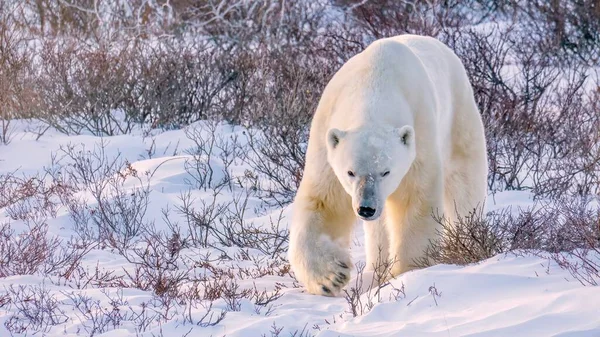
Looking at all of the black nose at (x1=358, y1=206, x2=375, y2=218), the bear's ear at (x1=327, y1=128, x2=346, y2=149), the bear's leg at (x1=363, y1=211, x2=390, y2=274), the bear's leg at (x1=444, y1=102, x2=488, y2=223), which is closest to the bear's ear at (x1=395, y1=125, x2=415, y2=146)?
the bear's ear at (x1=327, y1=128, x2=346, y2=149)

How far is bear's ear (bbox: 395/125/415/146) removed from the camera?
3.46m

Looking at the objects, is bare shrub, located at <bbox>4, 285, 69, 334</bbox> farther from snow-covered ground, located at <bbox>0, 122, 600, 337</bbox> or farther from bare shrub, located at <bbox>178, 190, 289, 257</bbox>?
bare shrub, located at <bbox>178, 190, 289, 257</bbox>

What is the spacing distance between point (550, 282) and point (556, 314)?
384 millimetres

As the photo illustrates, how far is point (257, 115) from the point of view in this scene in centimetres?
763

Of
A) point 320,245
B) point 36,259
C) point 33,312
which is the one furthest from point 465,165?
point 33,312

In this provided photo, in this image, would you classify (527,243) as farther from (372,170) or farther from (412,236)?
(372,170)

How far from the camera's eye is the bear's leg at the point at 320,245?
3.57 m

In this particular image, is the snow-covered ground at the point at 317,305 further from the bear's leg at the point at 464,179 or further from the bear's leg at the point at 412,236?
the bear's leg at the point at 464,179

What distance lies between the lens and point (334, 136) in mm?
3461

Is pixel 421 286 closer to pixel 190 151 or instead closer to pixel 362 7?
pixel 190 151

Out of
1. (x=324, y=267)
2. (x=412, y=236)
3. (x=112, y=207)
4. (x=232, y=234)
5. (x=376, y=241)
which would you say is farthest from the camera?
(x=112, y=207)

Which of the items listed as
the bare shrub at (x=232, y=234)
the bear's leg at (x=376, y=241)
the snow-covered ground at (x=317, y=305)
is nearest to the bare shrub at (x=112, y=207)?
the bare shrub at (x=232, y=234)

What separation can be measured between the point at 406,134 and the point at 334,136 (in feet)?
0.86

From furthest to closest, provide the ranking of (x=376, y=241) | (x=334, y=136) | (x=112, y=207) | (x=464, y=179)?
1. (x=112, y=207)
2. (x=464, y=179)
3. (x=376, y=241)
4. (x=334, y=136)
